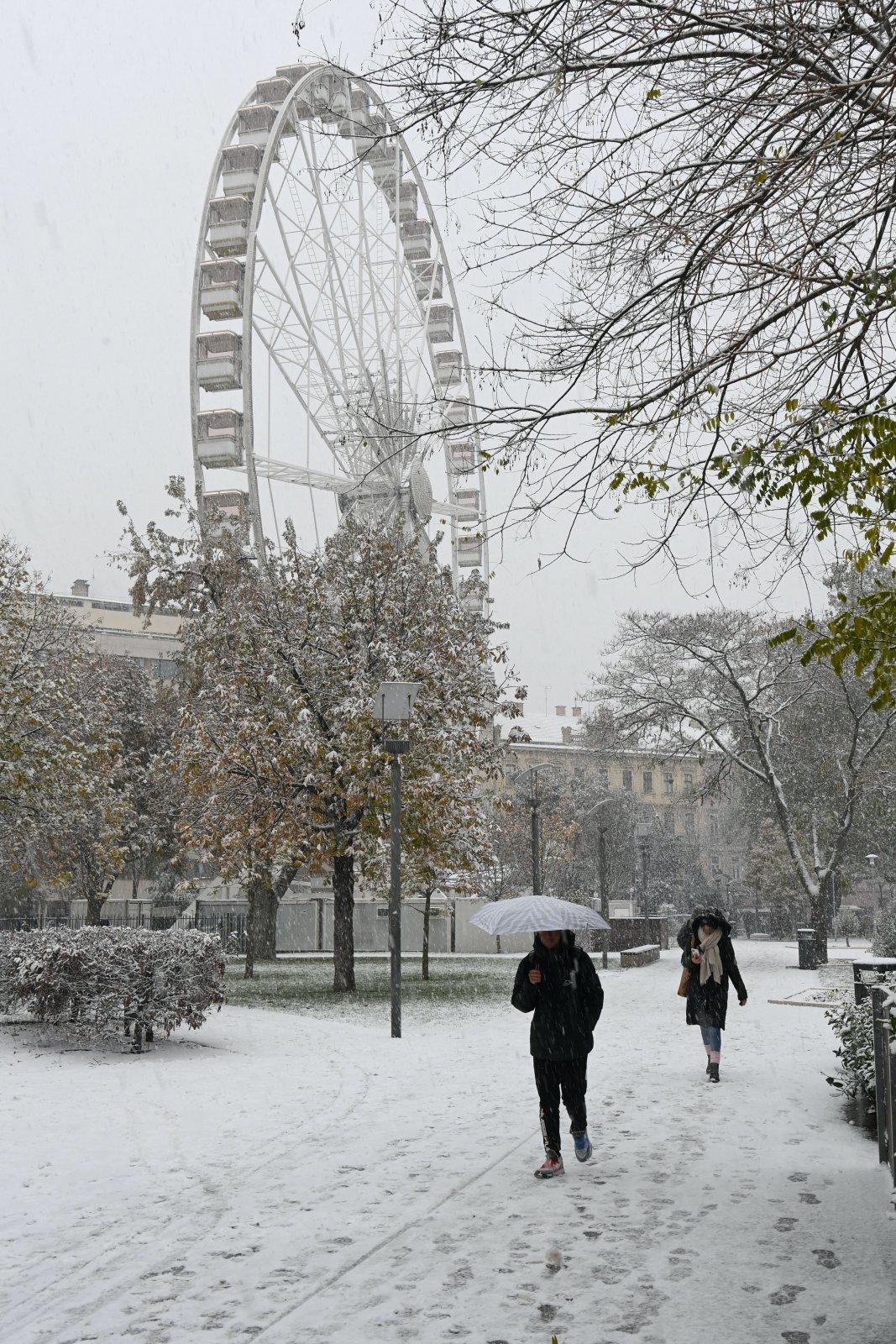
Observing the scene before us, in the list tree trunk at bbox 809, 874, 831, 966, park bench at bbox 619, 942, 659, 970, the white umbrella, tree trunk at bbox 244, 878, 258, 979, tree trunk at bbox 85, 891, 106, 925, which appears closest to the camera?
the white umbrella

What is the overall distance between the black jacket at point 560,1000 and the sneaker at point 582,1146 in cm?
58

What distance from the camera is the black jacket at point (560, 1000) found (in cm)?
782

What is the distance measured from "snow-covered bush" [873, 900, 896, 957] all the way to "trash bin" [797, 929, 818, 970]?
42.8 ft

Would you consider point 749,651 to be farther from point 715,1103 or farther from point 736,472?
point 736,472

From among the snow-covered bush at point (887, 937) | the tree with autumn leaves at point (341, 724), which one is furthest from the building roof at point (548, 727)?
the snow-covered bush at point (887, 937)

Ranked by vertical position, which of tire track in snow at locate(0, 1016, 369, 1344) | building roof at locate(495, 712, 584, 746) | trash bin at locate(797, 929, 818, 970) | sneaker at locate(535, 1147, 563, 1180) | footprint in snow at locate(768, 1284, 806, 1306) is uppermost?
building roof at locate(495, 712, 584, 746)

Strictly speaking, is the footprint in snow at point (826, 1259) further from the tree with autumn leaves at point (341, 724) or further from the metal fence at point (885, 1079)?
the tree with autumn leaves at point (341, 724)

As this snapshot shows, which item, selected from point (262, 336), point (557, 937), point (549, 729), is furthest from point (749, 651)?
point (549, 729)

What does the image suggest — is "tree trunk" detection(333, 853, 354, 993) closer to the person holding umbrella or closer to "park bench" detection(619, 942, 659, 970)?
"park bench" detection(619, 942, 659, 970)

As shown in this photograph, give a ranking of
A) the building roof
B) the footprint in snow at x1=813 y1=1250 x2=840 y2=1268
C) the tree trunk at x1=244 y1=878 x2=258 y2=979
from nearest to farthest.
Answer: the footprint in snow at x1=813 y1=1250 x2=840 y2=1268, the tree trunk at x1=244 y1=878 x2=258 y2=979, the building roof

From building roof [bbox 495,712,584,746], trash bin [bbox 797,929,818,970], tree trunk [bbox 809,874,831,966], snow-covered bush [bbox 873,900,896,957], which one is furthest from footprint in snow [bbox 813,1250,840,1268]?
building roof [bbox 495,712,584,746]

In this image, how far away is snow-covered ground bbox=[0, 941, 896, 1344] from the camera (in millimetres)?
5121

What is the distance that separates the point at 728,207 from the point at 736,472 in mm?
Answer: 1531

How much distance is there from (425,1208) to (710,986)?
17.8 ft
